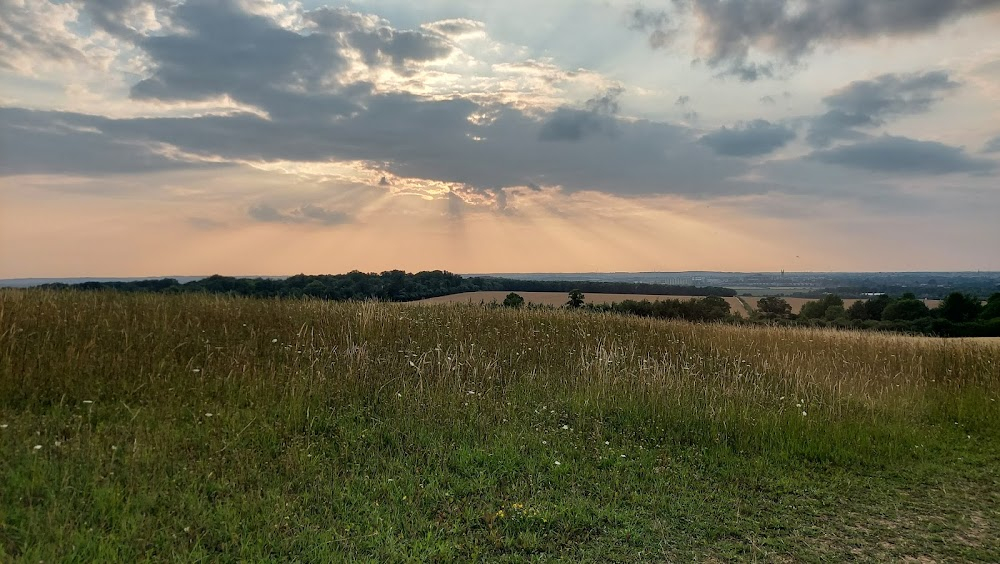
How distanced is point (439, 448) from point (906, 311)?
44518 millimetres

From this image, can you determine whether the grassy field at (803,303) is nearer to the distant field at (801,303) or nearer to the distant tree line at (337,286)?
the distant field at (801,303)

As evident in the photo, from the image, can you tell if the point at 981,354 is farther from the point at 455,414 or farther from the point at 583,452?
the point at 455,414

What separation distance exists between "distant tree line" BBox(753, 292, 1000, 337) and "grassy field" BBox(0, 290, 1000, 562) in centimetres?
2821

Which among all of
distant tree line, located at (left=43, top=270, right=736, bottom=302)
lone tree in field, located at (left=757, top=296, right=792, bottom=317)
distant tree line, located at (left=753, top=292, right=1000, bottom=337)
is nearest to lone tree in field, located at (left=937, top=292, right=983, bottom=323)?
distant tree line, located at (left=753, top=292, right=1000, bottom=337)

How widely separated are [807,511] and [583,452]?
2.44 meters

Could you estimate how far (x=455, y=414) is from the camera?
723 centimetres

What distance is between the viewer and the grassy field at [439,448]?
14.7 ft

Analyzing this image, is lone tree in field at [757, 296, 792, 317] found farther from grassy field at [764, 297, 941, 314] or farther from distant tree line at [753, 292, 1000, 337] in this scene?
grassy field at [764, 297, 941, 314]

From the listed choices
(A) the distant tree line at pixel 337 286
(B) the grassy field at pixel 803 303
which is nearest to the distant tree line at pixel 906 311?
(B) the grassy field at pixel 803 303

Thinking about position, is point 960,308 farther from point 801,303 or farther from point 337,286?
point 337,286

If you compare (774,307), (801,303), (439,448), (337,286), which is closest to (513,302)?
(337,286)

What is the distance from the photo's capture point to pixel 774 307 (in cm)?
3588

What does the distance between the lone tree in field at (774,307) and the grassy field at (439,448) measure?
24298mm

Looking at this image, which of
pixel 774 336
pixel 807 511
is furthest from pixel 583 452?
pixel 774 336
